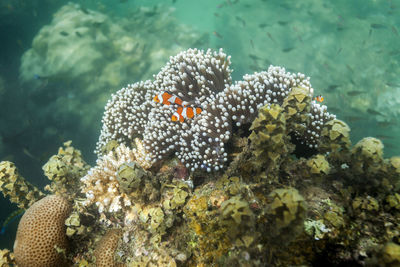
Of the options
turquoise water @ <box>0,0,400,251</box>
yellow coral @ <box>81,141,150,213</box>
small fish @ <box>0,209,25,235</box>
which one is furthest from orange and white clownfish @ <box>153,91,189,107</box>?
turquoise water @ <box>0,0,400,251</box>

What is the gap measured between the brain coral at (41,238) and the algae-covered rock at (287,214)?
3322 millimetres

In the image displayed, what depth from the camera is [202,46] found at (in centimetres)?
1530

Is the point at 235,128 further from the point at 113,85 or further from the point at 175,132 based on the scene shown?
the point at 113,85

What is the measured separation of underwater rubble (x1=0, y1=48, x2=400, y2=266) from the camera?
211cm

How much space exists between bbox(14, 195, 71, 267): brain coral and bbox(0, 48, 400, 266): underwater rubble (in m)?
0.02

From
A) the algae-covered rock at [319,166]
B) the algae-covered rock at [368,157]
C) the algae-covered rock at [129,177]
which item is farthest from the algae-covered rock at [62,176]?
the algae-covered rock at [368,157]

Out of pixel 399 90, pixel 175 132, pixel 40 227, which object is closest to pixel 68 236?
pixel 40 227

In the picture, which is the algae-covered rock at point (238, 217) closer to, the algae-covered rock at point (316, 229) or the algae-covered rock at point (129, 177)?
the algae-covered rock at point (316, 229)

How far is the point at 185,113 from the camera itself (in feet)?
11.3

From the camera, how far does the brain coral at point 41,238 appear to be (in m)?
3.21

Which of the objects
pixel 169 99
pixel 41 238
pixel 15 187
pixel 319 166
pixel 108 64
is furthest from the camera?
pixel 108 64

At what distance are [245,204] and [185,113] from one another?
1.87m

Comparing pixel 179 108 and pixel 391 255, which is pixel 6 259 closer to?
pixel 179 108

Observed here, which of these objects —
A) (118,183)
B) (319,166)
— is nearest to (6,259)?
(118,183)
